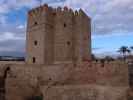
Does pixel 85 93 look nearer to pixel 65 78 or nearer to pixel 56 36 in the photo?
pixel 65 78

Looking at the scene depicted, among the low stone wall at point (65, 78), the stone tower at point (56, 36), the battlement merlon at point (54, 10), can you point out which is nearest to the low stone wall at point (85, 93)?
the low stone wall at point (65, 78)

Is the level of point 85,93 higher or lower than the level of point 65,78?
lower

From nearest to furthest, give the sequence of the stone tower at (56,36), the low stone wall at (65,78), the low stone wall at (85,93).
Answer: the low stone wall at (85,93), the low stone wall at (65,78), the stone tower at (56,36)

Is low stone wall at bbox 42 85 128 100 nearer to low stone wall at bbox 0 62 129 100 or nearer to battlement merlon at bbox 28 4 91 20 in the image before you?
low stone wall at bbox 0 62 129 100

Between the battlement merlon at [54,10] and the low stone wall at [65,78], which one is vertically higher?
the battlement merlon at [54,10]

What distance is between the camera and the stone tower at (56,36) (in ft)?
78.3

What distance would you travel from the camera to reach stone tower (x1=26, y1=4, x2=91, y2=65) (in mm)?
23875

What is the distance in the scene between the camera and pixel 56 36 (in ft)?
79.7

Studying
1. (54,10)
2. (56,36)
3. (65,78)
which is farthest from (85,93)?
→ (54,10)

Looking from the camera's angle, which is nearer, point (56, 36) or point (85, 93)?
point (85, 93)

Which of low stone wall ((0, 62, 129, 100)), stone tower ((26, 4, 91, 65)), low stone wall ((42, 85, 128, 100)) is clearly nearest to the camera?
low stone wall ((42, 85, 128, 100))

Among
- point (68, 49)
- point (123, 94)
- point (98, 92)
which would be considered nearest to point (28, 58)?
point (68, 49)

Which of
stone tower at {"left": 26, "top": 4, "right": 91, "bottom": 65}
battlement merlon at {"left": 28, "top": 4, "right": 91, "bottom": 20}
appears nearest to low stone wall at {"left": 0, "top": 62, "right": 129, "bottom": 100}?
stone tower at {"left": 26, "top": 4, "right": 91, "bottom": 65}

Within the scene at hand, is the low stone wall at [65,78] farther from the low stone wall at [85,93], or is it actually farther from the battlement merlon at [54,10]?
the battlement merlon at [54,10]
